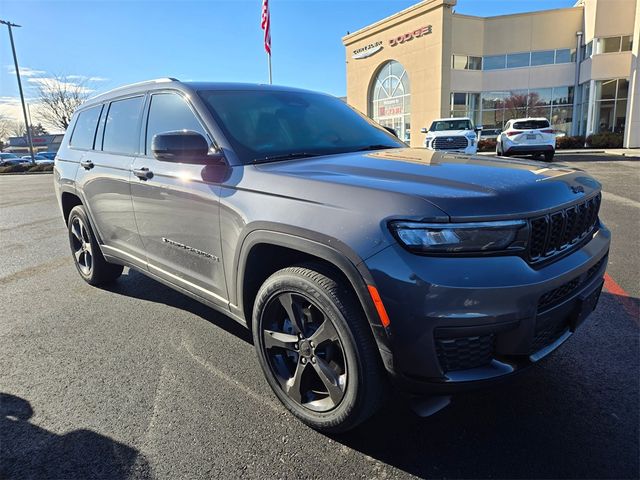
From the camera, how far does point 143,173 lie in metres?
3.35

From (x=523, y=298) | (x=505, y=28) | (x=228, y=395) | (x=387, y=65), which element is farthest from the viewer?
(x=387, y=65)

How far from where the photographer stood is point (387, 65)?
125ft

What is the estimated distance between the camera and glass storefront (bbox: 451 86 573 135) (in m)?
34.3

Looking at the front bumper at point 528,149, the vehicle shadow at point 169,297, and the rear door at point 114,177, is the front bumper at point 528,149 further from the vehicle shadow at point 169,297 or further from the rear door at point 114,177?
the rear door at point 114,177

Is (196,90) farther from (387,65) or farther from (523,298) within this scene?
(387,65)

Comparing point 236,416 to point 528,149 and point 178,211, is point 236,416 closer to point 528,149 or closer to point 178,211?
point 178,211

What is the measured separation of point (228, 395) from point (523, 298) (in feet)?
5.86

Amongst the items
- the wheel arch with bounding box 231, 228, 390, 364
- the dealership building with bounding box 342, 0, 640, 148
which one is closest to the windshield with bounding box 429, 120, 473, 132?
the dealership building with bounding box 342, 0, 640, 148

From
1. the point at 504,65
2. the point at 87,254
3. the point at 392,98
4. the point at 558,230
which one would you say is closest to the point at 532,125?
the point at 87,254

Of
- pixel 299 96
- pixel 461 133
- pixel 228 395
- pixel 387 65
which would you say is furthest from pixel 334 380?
pixel 387 65

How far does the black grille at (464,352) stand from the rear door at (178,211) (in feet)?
4.79

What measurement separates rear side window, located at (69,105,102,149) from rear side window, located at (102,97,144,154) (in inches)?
13.4

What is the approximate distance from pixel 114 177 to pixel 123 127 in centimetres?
45

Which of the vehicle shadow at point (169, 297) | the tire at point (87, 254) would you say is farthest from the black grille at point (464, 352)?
the tire at point (87, 254)
